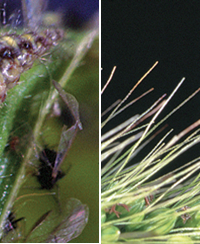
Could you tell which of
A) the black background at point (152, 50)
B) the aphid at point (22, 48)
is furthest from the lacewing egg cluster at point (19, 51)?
the black background at point (152, 50)

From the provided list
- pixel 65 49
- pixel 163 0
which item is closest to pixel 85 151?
pixel 65 49

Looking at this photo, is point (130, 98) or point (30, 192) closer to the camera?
point (30, 192)

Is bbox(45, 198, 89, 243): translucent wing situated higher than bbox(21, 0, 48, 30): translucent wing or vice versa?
bbox(21, 0, 48, 30): translucent wing

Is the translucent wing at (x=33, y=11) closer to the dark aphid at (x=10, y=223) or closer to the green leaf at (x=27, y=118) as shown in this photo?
the green leaf at (x=27, y=118)

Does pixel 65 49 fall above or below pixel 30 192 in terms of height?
above

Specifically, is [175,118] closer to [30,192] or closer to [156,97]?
[156,97]

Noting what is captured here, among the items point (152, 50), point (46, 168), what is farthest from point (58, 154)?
point (152, 50)

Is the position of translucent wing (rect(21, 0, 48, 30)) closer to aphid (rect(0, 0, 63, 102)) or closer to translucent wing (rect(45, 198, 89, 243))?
aphid (rect(0, 0, 63, 102))

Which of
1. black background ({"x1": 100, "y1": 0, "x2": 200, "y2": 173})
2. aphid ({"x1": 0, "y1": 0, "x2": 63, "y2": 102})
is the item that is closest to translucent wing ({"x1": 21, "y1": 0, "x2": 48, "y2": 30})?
aphid ({"x1": 0, "y1": 0, "x2": 63, "y2": 102})
